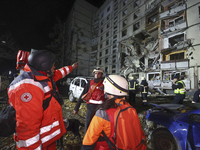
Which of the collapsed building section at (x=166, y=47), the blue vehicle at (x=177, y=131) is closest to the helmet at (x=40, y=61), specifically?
the blue vehicle at (x=177, y=131)

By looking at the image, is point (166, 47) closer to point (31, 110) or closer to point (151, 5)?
point (151, 5)

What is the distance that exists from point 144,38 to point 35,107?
24715 mm

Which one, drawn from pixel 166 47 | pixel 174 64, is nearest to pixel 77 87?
pixel 174 64

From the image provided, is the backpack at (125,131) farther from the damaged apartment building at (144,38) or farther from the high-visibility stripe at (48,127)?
the damaged apartment building at (144,38)

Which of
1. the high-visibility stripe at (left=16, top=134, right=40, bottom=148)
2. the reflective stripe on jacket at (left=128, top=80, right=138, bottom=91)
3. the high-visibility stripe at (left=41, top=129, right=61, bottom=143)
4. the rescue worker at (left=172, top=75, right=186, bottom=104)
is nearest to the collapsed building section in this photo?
the reflective stripe on jacket at (left=128, top=80, right=138, bottom=91)

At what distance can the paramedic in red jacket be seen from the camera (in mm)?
1026

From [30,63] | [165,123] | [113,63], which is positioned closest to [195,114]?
[165,123]

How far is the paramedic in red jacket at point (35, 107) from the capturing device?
1.03m

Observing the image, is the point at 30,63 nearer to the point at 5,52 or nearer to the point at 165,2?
the point at 5,52

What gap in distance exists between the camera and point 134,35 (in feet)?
65.0

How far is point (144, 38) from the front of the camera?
21.2 meters

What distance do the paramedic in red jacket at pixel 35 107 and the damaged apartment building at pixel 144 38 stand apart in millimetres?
4783

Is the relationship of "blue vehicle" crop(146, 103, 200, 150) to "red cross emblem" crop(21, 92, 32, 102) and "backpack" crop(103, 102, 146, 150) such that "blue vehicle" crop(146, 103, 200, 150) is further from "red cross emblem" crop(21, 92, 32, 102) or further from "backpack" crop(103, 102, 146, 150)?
"red cross emblem" crop(21, 92, 32, 102)

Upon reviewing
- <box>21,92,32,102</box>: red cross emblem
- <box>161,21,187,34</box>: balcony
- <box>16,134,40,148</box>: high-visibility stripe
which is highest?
<box>161,21,187,34</box>: balcony
